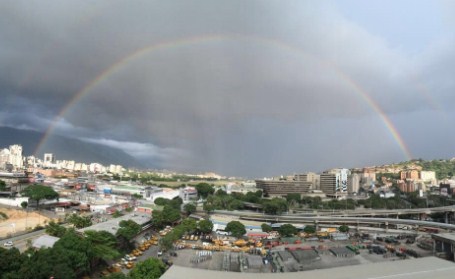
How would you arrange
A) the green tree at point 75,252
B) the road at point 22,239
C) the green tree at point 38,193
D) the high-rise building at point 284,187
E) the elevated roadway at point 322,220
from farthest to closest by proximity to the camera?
the high-rise building at point 284,187 < the elevated roadway at point 322,220 < the green tree at point 38,193 < the road at point 22,239 < the green tree at point 75,252

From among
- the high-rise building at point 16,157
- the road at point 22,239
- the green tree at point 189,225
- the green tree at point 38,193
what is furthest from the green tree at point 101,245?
the high-rise building at point 16,157

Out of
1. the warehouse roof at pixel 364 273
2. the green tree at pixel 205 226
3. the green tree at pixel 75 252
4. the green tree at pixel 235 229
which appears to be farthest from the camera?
the green tree at pixel 205 226

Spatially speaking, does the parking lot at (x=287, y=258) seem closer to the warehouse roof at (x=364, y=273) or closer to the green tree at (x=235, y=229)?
the green tree at (x=235, y=229)

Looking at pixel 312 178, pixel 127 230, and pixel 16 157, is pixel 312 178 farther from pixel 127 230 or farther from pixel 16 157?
pixel 16 157

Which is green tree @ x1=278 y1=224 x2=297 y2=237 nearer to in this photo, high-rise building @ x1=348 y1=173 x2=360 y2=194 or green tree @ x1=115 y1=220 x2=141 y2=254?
green tree @ x1=115 y1=220 x2=141 y2=254

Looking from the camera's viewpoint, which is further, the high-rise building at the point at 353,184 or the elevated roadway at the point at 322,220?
the high-rise building at the point at 353,184

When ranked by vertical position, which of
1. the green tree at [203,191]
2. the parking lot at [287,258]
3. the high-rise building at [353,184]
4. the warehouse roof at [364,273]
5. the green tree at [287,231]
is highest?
the high-rise building at [353,184]

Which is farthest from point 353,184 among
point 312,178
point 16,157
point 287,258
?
point 16,157
